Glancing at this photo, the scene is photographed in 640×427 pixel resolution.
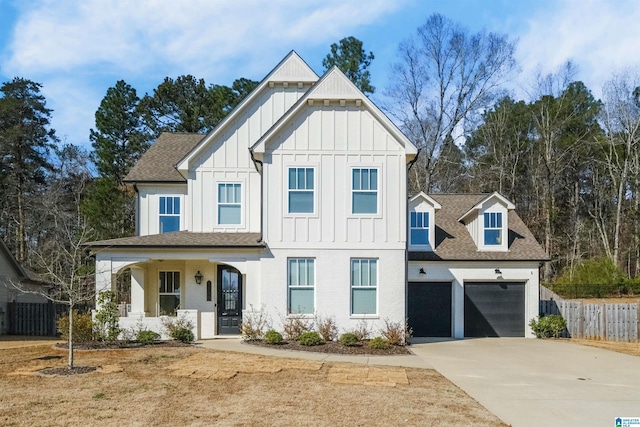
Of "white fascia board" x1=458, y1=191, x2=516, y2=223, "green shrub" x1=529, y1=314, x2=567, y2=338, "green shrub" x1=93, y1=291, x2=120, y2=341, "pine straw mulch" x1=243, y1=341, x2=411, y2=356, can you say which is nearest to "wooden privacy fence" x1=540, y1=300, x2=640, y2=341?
"green shrub" x1=529, y1=314, x2=567, y2=338

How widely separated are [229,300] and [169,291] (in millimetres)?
2341

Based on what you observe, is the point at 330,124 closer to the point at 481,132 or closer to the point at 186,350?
the point at 186,350

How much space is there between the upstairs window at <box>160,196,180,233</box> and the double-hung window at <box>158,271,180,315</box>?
1.71m

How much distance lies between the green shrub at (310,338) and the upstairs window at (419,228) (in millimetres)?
7070

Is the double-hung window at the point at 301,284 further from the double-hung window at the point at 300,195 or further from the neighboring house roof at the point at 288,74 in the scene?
the neighboring house roof at the point at 288,74

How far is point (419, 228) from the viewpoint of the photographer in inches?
894

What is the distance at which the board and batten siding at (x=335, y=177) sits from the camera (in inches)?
728

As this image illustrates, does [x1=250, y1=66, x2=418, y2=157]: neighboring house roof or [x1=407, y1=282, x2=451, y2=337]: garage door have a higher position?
[x1=250, y1=66, x2=418, y2=157]: neighboring house roof

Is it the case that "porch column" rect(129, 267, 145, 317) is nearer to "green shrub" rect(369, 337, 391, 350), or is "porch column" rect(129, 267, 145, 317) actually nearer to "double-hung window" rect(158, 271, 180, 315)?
"double-hung window" rect(158, 271, 180, 315)

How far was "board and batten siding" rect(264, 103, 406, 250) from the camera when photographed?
18484 mm

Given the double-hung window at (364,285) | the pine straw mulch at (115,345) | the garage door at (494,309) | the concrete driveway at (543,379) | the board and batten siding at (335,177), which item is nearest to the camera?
the concrete driveway at (543,379)

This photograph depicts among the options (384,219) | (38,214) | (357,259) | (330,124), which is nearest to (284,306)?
(357,259)

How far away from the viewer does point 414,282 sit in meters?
22.2

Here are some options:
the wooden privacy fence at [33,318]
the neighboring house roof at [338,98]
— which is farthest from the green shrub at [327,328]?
the wooden privacy fence at [33,318]
